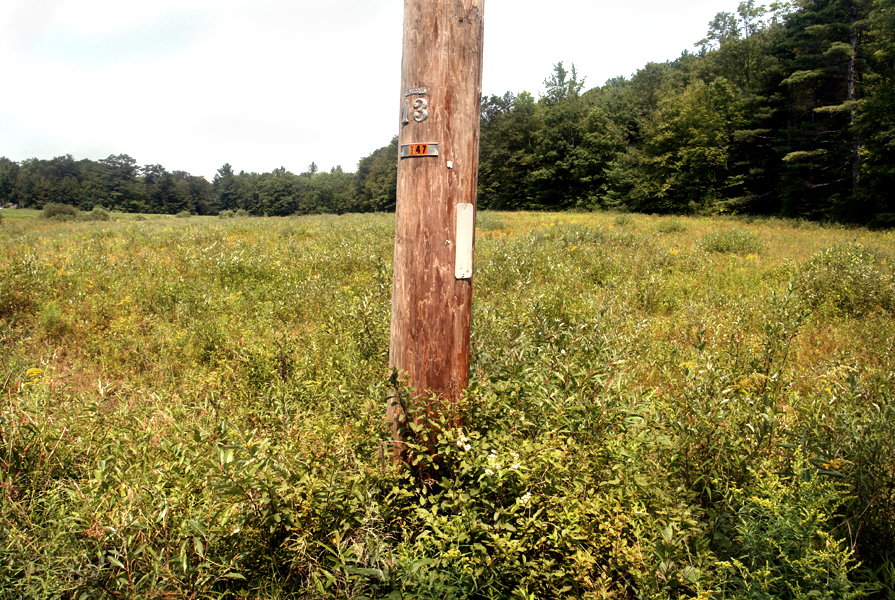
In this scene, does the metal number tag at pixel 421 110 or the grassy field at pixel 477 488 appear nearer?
the grassy field at pixel 477 488

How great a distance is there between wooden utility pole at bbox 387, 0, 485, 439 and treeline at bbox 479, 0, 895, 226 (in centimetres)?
2682

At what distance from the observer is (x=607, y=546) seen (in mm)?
1901

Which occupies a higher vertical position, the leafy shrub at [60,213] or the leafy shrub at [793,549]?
the leafy shrub at [60,213]

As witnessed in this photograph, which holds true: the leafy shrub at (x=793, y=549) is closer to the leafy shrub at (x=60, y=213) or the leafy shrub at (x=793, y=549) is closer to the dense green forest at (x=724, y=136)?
the dense green forest at (x=724, y=136)

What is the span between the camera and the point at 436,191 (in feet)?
7.33

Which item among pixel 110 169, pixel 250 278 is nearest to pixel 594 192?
pixel 250 278

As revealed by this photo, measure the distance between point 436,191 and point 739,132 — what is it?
37002 mm

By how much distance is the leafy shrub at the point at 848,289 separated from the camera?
18.8 ft

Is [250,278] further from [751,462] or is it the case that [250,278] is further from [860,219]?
[860,219]

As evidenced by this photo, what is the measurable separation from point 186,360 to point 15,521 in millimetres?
2512

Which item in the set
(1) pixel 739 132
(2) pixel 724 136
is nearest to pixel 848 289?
(1) pixel 739 132

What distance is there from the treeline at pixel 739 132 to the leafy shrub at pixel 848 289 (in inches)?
788

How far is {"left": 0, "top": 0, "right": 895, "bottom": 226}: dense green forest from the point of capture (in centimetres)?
2339

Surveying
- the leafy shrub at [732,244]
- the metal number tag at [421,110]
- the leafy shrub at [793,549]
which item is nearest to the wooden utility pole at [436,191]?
the metal number tag at [421,110]
